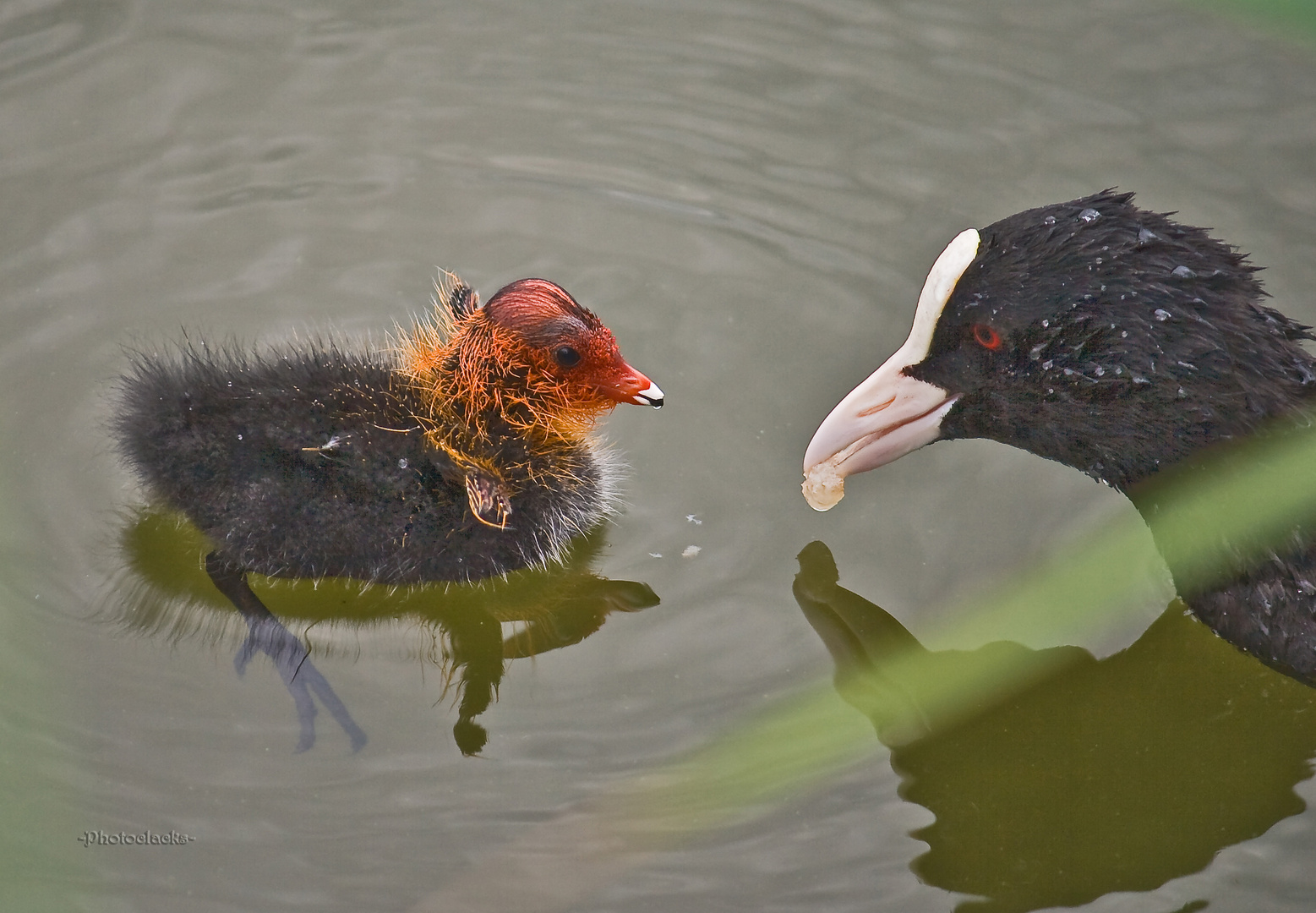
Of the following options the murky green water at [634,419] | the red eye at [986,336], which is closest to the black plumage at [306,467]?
the murky green water at [634,419]

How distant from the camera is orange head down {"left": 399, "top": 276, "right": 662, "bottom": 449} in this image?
11.0 ft

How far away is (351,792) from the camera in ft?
10.1

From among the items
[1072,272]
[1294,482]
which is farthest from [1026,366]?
[1294,482]

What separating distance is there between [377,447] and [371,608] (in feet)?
1.72

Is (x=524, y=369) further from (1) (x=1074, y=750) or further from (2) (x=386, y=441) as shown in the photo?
(1) (x=1074, y=750)

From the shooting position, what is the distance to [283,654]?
3.35 metres

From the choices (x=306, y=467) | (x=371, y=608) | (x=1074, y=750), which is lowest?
(x=1074, y=750)

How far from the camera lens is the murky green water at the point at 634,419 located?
302cm

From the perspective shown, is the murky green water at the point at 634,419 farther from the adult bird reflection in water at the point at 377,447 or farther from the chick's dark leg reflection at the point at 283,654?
the adult bird reflection in water at the point at 377,447

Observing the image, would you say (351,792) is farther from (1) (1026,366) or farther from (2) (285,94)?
(2) (285,94)

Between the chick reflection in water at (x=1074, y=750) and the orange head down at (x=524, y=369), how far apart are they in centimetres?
77

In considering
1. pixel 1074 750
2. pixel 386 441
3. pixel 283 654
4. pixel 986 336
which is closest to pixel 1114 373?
pixel 986 336

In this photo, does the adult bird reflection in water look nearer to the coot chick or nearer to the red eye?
the coot chick

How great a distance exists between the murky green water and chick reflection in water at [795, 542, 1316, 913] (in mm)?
12
